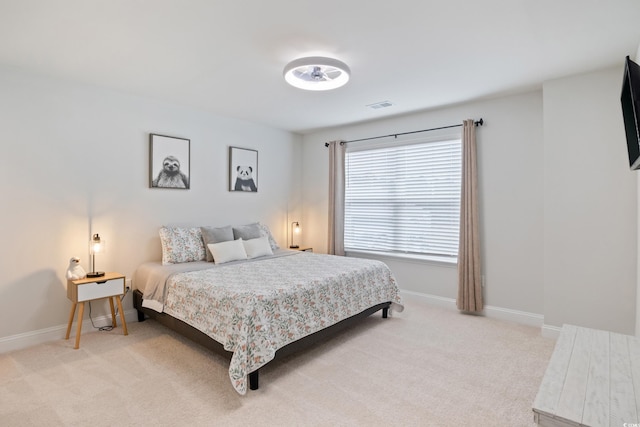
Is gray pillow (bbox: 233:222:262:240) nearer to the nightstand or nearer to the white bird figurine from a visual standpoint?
the nightstand

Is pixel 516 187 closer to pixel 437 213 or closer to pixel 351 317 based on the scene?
pixel 437 213

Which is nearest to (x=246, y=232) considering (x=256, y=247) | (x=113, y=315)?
(x=256, y=247)

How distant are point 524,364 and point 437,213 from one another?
6.69 feet

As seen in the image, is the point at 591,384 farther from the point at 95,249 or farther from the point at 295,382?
the point at 95,249

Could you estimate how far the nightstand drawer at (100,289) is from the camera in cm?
305

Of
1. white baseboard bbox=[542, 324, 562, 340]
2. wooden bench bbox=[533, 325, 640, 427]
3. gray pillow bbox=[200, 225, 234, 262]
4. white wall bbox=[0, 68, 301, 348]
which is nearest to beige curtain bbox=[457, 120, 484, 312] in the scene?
white baseboard bbox=[542, 324, 562, 340]

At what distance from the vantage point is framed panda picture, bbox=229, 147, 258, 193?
4.73 metres

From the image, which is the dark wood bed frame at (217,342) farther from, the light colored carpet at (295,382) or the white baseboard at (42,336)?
the white baseboard at (42,336)

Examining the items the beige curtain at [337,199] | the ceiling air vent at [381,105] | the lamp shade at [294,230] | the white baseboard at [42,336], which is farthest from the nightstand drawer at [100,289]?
the ceiling air vent at [381,105]

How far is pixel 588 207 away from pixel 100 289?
457 cm

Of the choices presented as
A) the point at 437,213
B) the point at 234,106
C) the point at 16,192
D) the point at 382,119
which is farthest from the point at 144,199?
the point at 437,213

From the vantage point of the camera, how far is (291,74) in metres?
2.81

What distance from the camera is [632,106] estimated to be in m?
1.72

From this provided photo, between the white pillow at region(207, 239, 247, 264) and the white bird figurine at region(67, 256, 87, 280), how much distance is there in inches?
47.1
